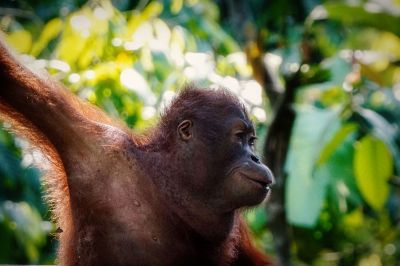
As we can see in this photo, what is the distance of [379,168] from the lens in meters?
4.06

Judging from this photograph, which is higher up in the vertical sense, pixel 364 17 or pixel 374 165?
pixel 364 17

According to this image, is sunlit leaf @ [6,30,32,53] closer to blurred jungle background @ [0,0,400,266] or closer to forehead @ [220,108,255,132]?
blurred jungle background @ [0,0,400,266]

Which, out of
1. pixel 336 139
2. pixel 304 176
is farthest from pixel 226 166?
pixel 304 176

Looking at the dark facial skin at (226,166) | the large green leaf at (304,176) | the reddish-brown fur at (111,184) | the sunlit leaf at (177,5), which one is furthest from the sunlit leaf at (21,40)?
the dark facial skin at (226,166)

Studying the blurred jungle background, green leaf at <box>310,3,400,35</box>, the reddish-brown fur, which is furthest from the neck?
green leaf at <box>310,3,400,35</box>

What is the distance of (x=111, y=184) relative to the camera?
3.33 m

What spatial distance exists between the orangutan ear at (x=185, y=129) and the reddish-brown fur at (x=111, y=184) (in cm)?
3

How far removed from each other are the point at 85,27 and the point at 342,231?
404cm

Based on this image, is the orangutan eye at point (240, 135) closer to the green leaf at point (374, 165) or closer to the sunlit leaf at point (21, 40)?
Result: the green leaf at point (374, 165)

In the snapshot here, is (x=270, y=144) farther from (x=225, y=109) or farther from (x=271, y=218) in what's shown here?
(x=225, y=109)

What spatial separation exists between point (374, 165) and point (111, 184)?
4.76ft

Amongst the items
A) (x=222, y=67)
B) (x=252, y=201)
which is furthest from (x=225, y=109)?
(x=222, y=67)

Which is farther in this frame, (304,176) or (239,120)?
(304,176)

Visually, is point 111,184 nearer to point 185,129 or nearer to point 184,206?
point 184,206
